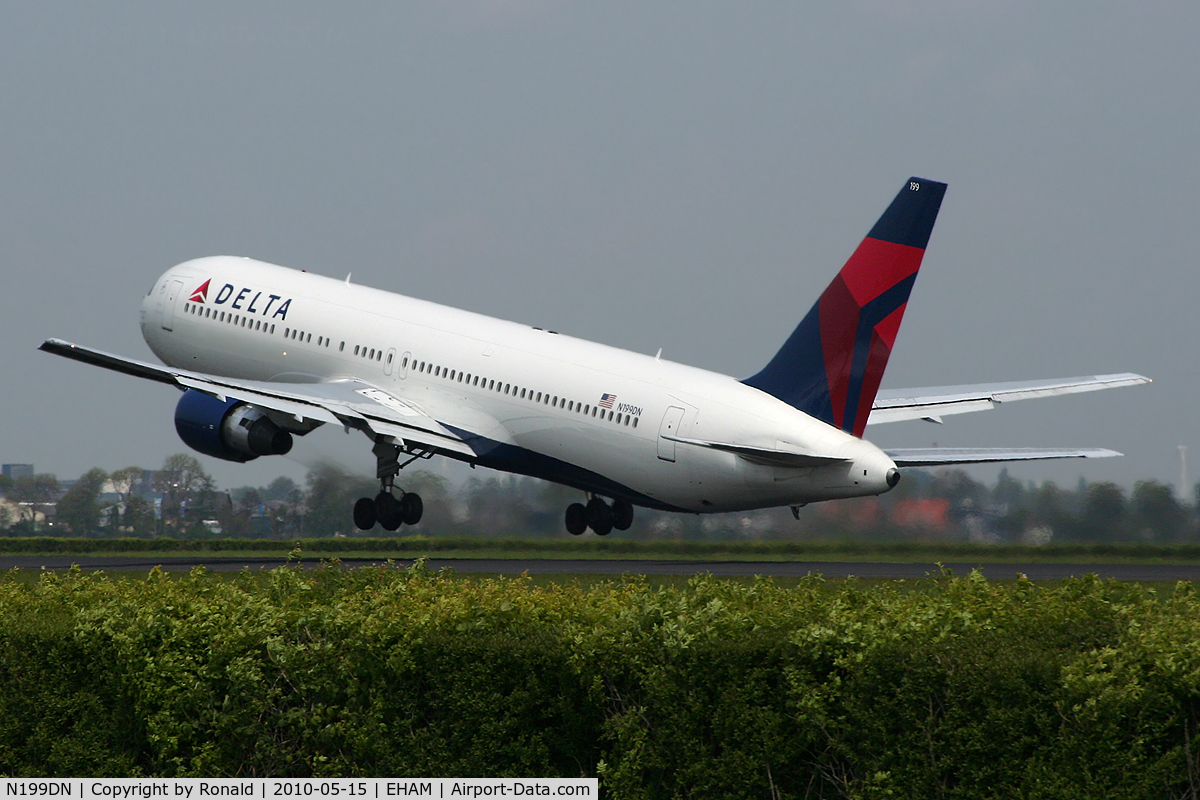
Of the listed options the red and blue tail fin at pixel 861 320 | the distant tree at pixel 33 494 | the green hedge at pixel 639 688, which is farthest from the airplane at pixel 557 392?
the green hedge at pixel 639 688

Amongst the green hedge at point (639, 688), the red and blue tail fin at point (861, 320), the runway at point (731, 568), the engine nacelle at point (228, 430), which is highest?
the red and blue tail fin at point (861, 320)

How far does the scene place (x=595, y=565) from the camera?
36.2 metres

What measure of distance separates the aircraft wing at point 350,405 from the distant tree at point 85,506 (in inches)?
443

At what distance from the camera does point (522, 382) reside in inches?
1494

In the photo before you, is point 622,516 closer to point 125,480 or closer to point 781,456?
point 781,456

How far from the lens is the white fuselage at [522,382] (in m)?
32.4

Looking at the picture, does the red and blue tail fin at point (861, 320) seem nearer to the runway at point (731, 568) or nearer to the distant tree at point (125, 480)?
the runway at point (731, 568)

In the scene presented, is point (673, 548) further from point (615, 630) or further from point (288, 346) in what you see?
point (615, 630)

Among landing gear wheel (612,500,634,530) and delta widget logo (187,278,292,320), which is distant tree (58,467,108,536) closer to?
delta widget logo (187,278,292,320)

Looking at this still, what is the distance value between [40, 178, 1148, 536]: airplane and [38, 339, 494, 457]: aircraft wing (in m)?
0.06

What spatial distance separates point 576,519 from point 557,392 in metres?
5.54

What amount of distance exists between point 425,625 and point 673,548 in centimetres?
2837

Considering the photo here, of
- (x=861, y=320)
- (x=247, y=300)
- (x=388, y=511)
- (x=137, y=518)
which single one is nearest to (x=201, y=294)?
(x=247, y=300)

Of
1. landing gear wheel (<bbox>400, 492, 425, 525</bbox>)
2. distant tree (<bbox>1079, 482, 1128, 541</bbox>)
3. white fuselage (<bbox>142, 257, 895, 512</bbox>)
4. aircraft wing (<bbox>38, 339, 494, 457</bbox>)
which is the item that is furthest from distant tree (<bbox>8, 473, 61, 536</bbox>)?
distant tree (<bbox>1079, 482, 1128, 541</bbox>)
